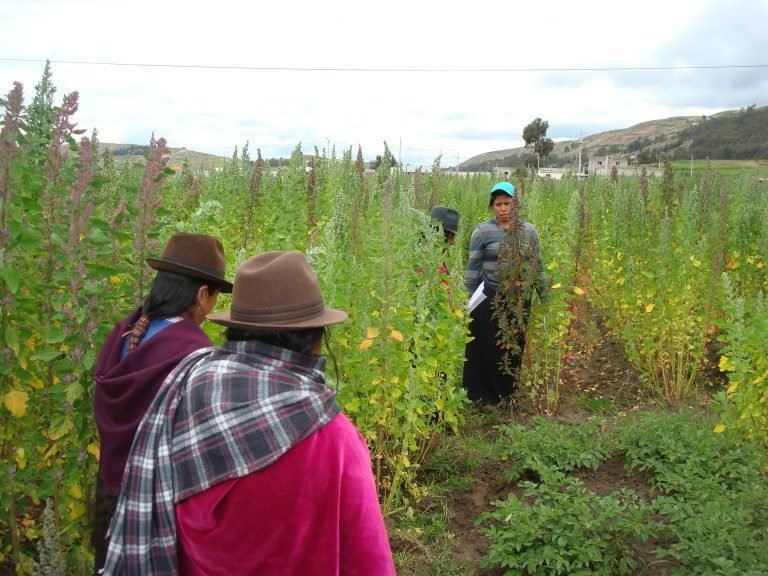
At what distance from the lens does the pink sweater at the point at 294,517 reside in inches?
65.6

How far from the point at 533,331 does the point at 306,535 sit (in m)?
4.21

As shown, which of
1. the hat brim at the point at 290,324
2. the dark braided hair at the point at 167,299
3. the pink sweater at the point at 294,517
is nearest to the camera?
the pink sweater at the point at 294,517

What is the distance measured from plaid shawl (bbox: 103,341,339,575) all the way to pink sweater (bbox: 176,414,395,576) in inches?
1.6

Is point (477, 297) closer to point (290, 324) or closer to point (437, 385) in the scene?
point (437, 385)

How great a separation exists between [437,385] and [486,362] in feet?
5.56

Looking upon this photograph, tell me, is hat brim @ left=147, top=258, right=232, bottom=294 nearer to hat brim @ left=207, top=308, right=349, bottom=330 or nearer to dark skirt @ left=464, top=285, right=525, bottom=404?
hat brim @ left=207, top=308, right=349, bottom=330

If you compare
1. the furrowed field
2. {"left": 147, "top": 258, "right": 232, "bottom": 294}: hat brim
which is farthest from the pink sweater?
the furrowed field

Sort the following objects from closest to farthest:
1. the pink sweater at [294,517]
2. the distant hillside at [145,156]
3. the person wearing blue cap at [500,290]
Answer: the pink sweater at [294,517]
the distant hillside at [145,156]
the person wearing blue cap at [500,290]

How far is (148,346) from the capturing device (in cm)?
225

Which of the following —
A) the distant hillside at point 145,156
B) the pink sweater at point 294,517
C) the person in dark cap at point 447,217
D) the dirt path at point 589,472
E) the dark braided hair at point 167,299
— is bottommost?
the dirt path at point 589,472

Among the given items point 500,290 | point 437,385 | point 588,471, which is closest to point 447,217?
point 500,290

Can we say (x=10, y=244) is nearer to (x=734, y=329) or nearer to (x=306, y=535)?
(x=306, y=535)

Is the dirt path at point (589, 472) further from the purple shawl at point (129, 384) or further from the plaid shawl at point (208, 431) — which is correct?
the plaid shawl at point (208, 431)

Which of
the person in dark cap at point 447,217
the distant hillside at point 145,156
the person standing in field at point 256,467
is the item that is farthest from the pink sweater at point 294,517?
the person in dark cap at point 447,217
